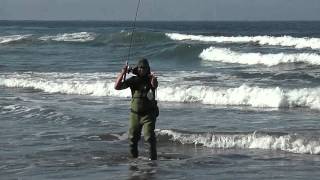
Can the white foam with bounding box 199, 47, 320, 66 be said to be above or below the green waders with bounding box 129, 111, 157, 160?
above

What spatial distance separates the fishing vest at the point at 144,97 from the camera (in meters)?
10.0

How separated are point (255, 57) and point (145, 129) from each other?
79.5 ft

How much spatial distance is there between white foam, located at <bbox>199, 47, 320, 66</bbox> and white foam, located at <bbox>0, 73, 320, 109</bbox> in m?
9.80

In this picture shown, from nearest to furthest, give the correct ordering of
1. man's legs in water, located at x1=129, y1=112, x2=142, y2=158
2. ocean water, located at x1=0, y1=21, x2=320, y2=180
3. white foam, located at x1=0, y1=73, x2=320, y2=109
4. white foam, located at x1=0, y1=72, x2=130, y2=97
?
ocean water, located at x1=0, y1=21, x2=320, y2=180
man's legs in water, located at x1=129, y1=112, x2=142, y2=158
white foam, located at x1=0, y1=73, x2=320, y2=109
white foam, located at x1=0, y1=72, x2=130, y2=97

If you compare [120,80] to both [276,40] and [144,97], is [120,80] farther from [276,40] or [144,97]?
[276,40]

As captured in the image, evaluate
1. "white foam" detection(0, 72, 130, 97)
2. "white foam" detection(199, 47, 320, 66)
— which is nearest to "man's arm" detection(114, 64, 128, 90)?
"white foam" detection(0, 72, 130, 97)

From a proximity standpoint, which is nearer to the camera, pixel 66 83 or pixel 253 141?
pixel 253 141

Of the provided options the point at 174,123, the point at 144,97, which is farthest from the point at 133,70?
the point at 174,123

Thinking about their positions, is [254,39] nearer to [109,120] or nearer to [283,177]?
[109,120]

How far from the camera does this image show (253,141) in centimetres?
1165

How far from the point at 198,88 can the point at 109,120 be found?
535 cm

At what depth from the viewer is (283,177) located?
9078 millimetres

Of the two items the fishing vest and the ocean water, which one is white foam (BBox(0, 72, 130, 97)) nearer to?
Answer: the ocean water

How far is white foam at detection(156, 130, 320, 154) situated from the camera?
36.3ft
